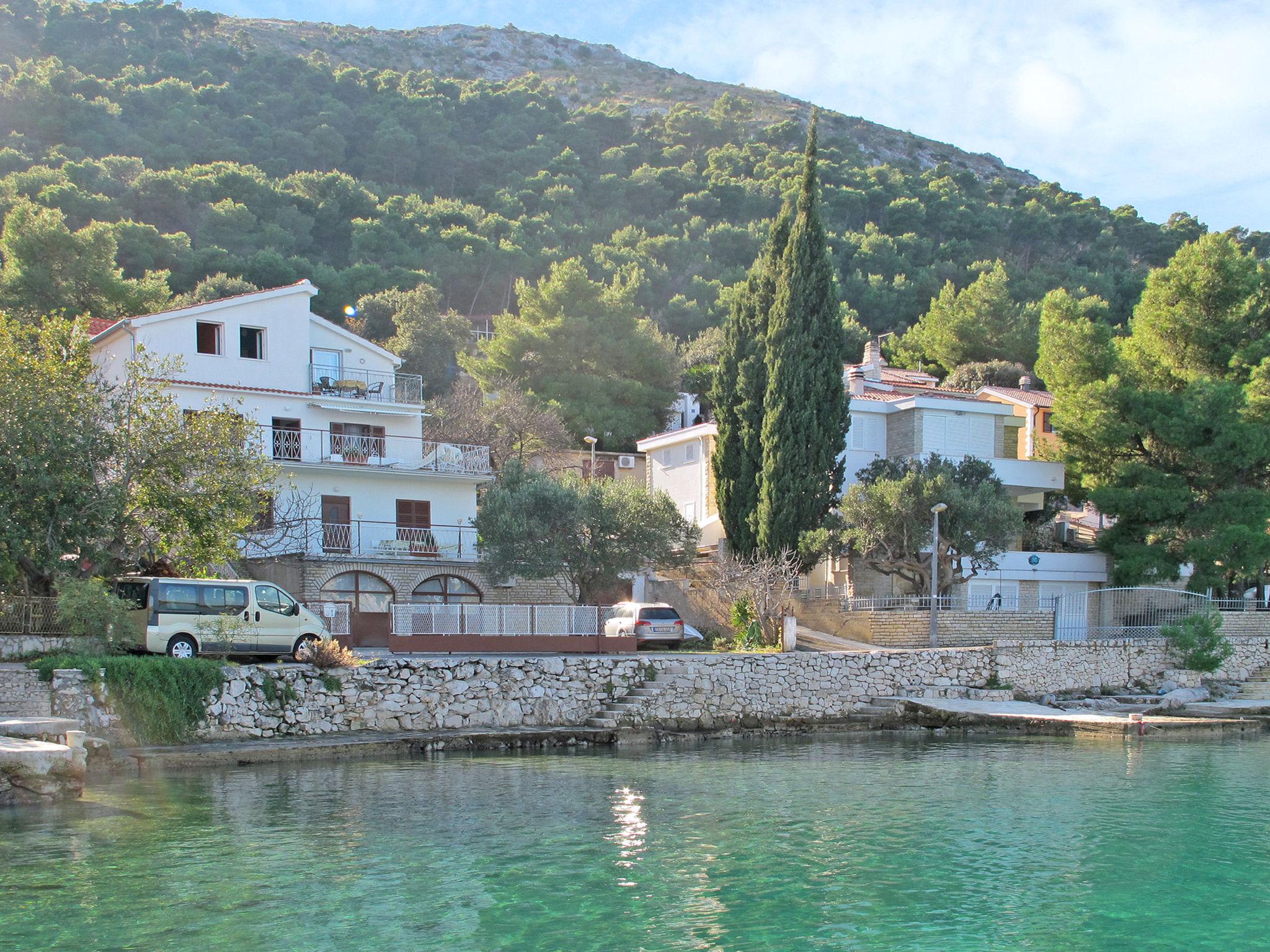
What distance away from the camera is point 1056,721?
31234 mm

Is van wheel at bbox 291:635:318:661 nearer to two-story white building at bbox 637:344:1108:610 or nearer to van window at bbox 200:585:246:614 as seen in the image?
van window at bbox 200:585:246:614

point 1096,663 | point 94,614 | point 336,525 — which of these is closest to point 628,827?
point 94,614

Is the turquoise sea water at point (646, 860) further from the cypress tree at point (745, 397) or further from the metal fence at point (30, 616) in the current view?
the cypress tree at point (745, 397)

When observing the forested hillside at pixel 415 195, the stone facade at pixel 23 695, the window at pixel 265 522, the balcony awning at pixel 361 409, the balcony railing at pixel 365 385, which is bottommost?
the stone facade at pixel 23 695

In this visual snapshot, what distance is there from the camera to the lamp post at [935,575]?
1351 inches

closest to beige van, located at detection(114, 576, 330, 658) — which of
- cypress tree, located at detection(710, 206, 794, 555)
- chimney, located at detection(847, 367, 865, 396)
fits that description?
cypress tree, located at detection(710, 206, 794, 555)

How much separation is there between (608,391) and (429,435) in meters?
11.9

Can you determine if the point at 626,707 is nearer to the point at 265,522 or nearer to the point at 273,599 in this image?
the point at 273,599

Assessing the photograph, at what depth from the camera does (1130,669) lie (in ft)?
124

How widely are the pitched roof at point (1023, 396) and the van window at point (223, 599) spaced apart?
1289 inches

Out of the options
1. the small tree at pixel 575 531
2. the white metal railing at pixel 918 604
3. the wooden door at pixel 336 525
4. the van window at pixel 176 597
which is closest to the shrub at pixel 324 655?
the van window at pixel 176 597

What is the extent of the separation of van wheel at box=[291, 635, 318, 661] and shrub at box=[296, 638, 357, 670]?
0.09ft

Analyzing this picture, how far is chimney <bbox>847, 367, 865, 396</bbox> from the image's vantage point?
1836 inches

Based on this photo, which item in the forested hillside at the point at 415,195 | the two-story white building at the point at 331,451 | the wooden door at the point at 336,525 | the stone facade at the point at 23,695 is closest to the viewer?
the stone facade at the point at 23,695
